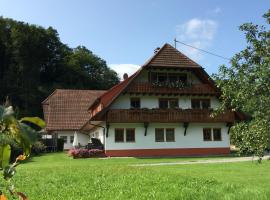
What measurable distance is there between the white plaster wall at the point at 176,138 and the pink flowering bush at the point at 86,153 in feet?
2.66

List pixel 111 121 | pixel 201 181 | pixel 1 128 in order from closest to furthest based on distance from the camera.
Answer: pixel 1 128, pixel 201 181, pixel 111 121

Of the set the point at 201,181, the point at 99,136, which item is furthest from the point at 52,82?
the point at 201,181

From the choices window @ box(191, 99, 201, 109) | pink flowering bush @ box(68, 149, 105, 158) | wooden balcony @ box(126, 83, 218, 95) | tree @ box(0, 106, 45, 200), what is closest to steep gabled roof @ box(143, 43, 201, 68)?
wooden balcony @ box(126, 83, 218, 95)

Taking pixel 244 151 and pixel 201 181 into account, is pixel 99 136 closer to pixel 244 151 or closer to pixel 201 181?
pixel 201 181

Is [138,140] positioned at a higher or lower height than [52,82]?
lower

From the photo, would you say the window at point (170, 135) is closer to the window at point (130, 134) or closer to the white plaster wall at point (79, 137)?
the window at point (130, 134)

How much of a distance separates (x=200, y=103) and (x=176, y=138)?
12.6ft

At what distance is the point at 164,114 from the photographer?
36.1 metres

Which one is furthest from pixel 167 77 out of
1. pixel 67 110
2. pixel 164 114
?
pixel 67 110

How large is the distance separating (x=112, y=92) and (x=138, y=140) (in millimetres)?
4983

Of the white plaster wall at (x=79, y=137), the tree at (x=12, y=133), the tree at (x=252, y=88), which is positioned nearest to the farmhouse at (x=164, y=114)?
the white plaster wall at (x=79, y=137)

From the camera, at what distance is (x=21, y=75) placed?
6838 centimetres

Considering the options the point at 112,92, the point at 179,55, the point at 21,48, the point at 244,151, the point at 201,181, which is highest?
the point at 21,48

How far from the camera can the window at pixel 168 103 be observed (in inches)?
1462
